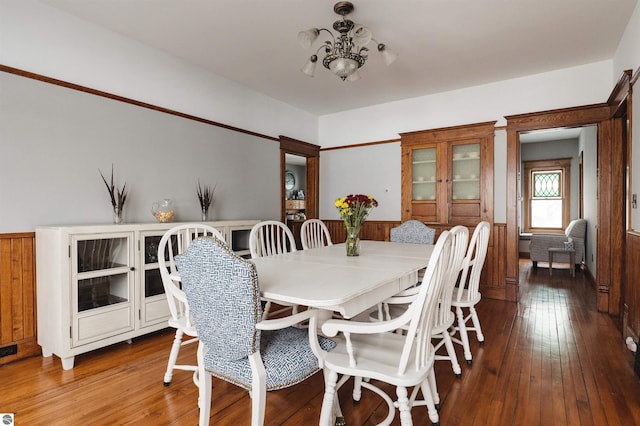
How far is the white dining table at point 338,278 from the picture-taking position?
1.38 m

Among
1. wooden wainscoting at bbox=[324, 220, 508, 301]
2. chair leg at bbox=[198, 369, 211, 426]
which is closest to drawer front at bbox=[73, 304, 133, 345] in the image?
chair leg at bbox=[198, 369, 211, 426]

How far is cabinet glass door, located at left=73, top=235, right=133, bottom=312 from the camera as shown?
249cm

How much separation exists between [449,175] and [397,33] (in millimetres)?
2039

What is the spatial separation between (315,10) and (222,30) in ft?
2.84

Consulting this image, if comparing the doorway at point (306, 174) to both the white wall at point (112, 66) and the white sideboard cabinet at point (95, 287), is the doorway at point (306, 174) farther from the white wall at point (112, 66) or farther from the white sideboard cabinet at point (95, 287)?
the white sideboard cabinet at point (95, 287)

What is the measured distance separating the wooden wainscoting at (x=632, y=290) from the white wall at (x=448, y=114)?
143 cm

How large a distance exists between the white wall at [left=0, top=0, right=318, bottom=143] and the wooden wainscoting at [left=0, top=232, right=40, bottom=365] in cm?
127

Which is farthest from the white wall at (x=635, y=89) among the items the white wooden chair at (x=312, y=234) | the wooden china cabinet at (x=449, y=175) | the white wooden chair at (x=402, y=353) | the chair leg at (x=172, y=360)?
the chair leg at (x=172, y=360)

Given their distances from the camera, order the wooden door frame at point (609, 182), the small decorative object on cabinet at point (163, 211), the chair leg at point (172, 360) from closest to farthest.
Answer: the chair leg at point (172, 360)
the small decorative object on cabinet at point (163, 211)
the wooden door frame at point (609, 182)

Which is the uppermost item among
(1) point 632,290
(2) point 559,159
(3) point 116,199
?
(2) point 559,159

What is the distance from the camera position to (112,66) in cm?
304

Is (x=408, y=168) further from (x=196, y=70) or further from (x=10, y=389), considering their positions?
(x=10, y=389)

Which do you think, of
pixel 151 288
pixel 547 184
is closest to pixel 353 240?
pixel 151 288

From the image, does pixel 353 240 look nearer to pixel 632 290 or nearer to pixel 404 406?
pixel 404 406
